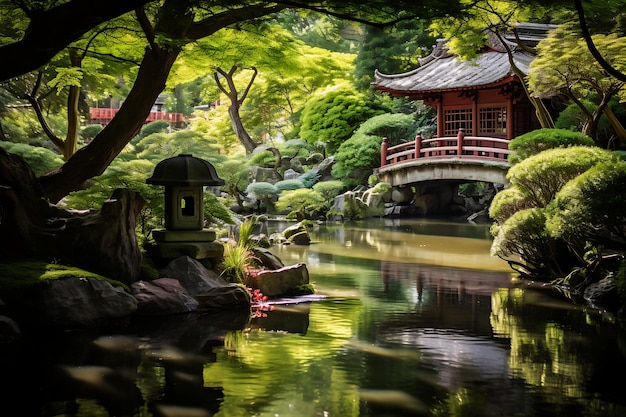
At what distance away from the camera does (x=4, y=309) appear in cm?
768

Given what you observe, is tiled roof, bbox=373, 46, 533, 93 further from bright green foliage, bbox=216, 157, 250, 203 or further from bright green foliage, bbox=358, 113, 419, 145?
Answer: bright green foliage, bbox=216, 157, 250, 203

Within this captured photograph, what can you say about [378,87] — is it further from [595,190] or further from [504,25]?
[595,190]

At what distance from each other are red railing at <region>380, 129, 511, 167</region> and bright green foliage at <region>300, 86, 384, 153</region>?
2.14 metres

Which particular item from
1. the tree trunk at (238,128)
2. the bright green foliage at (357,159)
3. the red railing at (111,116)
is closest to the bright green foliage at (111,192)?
the bright green foliage at (357,159)

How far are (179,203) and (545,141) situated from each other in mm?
9850

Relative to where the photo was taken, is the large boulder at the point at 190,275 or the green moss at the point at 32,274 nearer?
the green moss at the point at 32,274

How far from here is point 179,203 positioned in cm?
1082

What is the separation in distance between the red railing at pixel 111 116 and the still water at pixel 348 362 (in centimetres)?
3609

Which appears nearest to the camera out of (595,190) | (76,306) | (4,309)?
(4,309)

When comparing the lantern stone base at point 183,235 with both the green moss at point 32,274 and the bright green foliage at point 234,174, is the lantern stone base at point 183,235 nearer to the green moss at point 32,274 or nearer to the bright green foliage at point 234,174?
the green moss at point 32,274

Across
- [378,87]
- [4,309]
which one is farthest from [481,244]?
[4,309]

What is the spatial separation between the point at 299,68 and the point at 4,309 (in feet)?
31.8

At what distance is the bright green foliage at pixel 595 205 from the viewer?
31.1 feet

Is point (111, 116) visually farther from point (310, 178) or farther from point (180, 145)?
point (180, 145)
